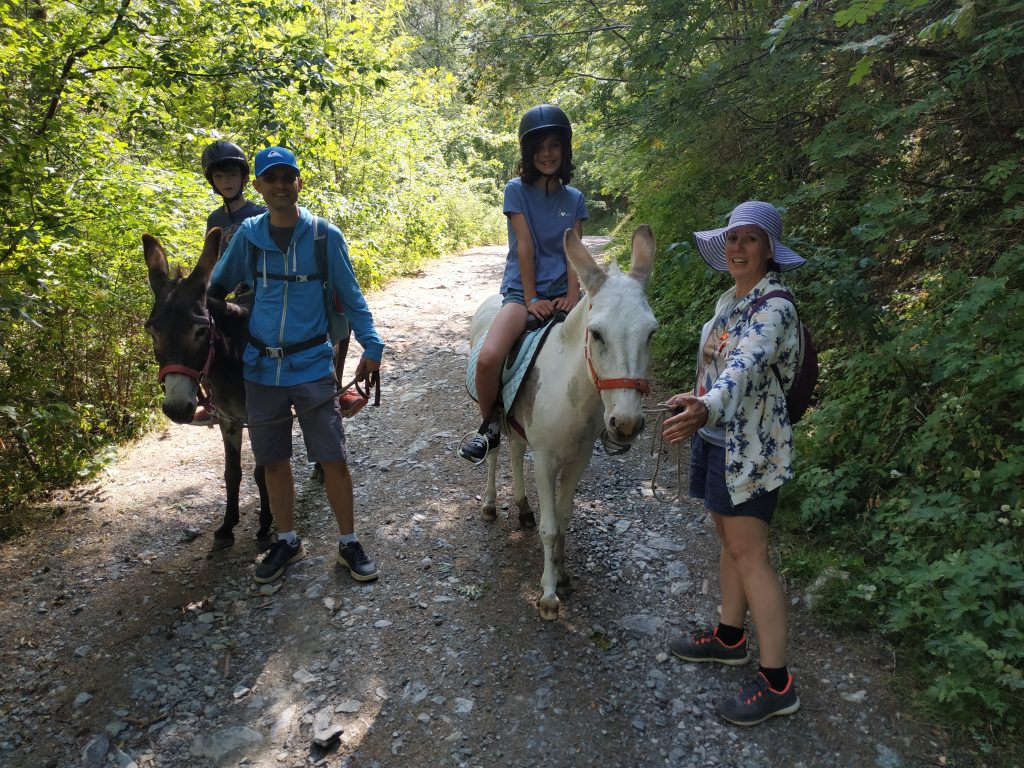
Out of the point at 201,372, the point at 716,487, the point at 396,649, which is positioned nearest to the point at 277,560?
the point at 396,649

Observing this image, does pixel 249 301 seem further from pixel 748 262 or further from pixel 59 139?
pixel 748 262

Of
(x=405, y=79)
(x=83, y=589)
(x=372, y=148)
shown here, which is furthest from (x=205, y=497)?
(x=405, y=79)

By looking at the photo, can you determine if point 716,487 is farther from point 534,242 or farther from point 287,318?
point 287,318

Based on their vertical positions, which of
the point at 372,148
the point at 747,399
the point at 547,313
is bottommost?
the point at 747,399

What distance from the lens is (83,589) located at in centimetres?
365

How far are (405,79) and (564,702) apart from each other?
570 inches

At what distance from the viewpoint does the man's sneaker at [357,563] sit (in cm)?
377

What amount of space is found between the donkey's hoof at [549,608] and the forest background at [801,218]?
1.48m

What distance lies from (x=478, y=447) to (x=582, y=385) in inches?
43.7

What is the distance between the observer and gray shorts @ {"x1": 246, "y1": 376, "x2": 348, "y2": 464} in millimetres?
3547

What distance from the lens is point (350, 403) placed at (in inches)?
158

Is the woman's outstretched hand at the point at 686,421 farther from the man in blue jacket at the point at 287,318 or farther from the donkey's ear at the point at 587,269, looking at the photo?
the man in blue jacket at the point at 287,318

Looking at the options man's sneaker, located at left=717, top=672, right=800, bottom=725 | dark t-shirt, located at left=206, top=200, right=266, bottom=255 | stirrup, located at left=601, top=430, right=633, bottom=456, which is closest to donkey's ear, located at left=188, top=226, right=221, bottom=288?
dark t-shirt, located at left=206, top=200, right=266, bottom=255

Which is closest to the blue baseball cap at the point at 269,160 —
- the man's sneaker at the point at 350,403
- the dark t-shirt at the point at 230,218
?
the man's sneaker at the point at 350,403
